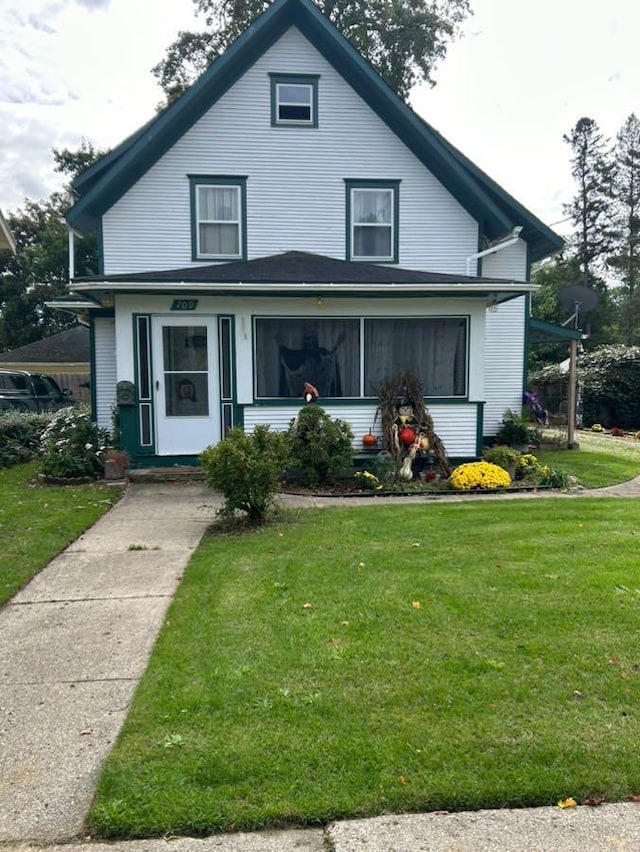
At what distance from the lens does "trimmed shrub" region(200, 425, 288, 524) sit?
22.3ft

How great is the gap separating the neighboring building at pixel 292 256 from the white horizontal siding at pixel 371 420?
0.08ft

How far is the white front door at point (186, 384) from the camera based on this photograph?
1062 centimetres

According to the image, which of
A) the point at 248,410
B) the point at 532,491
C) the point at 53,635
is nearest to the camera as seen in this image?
the point at 53,635

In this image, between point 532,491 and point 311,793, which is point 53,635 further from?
point 532,491

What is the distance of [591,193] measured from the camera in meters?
40.6

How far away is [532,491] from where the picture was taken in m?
9.34

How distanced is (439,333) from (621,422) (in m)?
12.6

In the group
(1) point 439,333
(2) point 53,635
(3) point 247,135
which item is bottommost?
(2) point 53,635

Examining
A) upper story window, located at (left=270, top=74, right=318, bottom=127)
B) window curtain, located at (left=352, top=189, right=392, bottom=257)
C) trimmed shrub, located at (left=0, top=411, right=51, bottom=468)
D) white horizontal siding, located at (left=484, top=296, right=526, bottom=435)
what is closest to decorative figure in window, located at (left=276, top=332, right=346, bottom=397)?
window curtain, located at (left=352, top=189, right=392, bottom=257)

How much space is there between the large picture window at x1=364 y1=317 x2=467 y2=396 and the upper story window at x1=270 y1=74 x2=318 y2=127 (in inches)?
183

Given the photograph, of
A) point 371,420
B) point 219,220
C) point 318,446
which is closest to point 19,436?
point 219,220

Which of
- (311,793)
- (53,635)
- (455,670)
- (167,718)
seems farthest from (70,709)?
(455,670)

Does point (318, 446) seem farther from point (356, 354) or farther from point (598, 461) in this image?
point (598, 461)

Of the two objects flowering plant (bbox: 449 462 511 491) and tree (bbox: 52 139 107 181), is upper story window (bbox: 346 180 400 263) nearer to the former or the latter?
flowering plant (bbox: 449 462 511 491)
